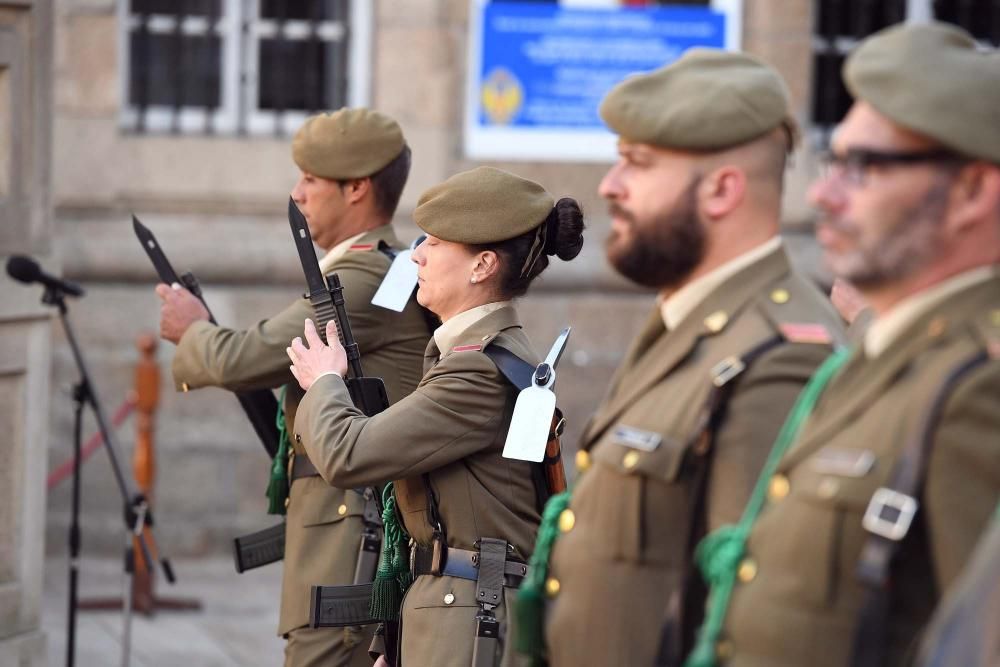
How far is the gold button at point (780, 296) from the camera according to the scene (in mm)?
A: 2727

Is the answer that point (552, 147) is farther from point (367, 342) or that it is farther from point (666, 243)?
point (666, 243)

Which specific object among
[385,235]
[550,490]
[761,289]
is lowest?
[550,490]

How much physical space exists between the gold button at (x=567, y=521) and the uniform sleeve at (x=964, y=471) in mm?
763

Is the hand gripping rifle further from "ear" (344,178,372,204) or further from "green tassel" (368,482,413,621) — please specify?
"ear" (344,178,372,204)

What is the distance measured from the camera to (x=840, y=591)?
222cm

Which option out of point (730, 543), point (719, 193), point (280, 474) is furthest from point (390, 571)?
point (730, 543)

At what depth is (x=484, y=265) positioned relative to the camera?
387 centimetres

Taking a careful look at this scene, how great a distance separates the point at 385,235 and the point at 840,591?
2641 mm

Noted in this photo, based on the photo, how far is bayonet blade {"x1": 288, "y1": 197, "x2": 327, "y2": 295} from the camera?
4.18 metres

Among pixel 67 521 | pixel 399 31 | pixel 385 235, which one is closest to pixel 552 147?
pixel 399 31

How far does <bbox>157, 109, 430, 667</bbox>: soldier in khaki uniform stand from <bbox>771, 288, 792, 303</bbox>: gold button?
187 centimetres

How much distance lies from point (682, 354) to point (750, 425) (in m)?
0.21

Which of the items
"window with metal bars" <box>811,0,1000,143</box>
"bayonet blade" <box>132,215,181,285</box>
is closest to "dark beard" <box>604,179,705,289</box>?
"bayonet blade" <box>132,215,181,285</box>

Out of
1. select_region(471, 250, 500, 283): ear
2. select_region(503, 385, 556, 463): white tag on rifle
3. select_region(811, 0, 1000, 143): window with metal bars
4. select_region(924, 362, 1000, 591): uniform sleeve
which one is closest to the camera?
select_region(924, 362, 1000, 591): uniform sleeve
